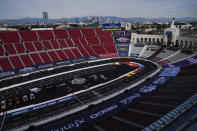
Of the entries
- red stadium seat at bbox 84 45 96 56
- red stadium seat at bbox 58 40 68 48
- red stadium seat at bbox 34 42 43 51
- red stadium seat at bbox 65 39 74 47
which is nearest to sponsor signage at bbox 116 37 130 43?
red stadium seat at bbox 84 45 96 56

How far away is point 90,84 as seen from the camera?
40.3m

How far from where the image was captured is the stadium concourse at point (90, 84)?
2219 cm

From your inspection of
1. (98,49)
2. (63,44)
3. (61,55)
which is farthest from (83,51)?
(61,55)

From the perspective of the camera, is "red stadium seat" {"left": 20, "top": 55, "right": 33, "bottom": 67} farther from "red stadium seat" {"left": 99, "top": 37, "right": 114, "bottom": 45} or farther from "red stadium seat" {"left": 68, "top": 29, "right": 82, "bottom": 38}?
"red stadium seat" {"left": 99, "top": 37, "right": 114, "bottom": 45}

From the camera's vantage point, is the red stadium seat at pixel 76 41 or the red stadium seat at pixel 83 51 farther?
the red stadium seat at pixel 76 41

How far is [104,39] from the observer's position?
8250cm

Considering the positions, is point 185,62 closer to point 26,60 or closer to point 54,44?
point 54,44

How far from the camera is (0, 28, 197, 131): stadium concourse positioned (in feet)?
72.8

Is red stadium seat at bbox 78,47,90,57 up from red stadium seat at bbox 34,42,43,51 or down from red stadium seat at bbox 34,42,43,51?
down

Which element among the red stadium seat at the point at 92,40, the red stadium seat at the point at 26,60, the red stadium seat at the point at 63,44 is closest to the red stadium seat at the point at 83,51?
the red stadium seat at the point at 63,44

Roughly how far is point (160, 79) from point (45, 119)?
113 feet

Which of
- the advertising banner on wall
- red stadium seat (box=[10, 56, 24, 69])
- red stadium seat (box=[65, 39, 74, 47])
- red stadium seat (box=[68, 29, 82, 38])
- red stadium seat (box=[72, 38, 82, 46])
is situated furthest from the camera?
red stadium seat (box=[68, 29, 82, 38])

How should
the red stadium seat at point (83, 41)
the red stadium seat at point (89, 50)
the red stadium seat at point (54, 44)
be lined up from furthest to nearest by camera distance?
the red stadium seat at point (83, 41)
the red stadium seat at point (89, 50)
the red stadium seat at point (54, 44)

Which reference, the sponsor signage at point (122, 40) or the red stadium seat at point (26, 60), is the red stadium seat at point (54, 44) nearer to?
the red stadium seat at point (26, 60)
